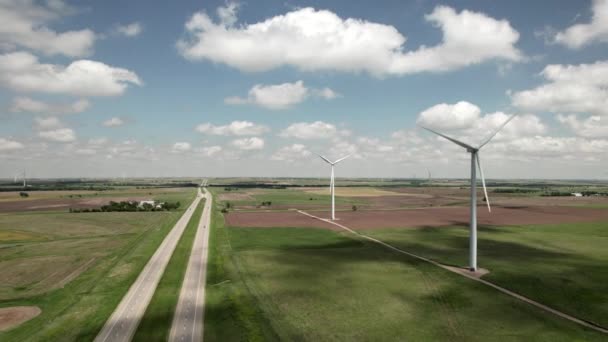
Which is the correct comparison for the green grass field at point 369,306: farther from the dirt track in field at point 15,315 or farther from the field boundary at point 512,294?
the dirt track in field at point 15,315

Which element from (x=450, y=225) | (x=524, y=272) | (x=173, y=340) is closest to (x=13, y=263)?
(x=173, y=340)

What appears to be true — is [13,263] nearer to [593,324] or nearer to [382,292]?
[382,292]

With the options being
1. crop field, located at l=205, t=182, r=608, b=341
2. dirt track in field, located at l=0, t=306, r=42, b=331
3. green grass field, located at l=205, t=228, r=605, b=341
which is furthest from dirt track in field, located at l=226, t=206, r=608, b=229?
dirt track in field, located at l=0, t=306, r=42, b=331

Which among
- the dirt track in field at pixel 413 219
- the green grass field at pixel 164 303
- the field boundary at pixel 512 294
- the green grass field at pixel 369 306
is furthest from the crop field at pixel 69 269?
the field boundary at pixel 512 294

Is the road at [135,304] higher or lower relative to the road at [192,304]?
lower

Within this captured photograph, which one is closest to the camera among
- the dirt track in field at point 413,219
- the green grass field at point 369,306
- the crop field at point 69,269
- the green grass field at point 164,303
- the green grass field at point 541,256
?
the green grass field at point 369,306

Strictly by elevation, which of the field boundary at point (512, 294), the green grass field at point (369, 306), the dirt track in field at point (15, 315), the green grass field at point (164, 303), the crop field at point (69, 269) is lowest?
the dirt track in field at point (15, 315)

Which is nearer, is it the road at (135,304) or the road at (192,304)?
the road at (192,304)
